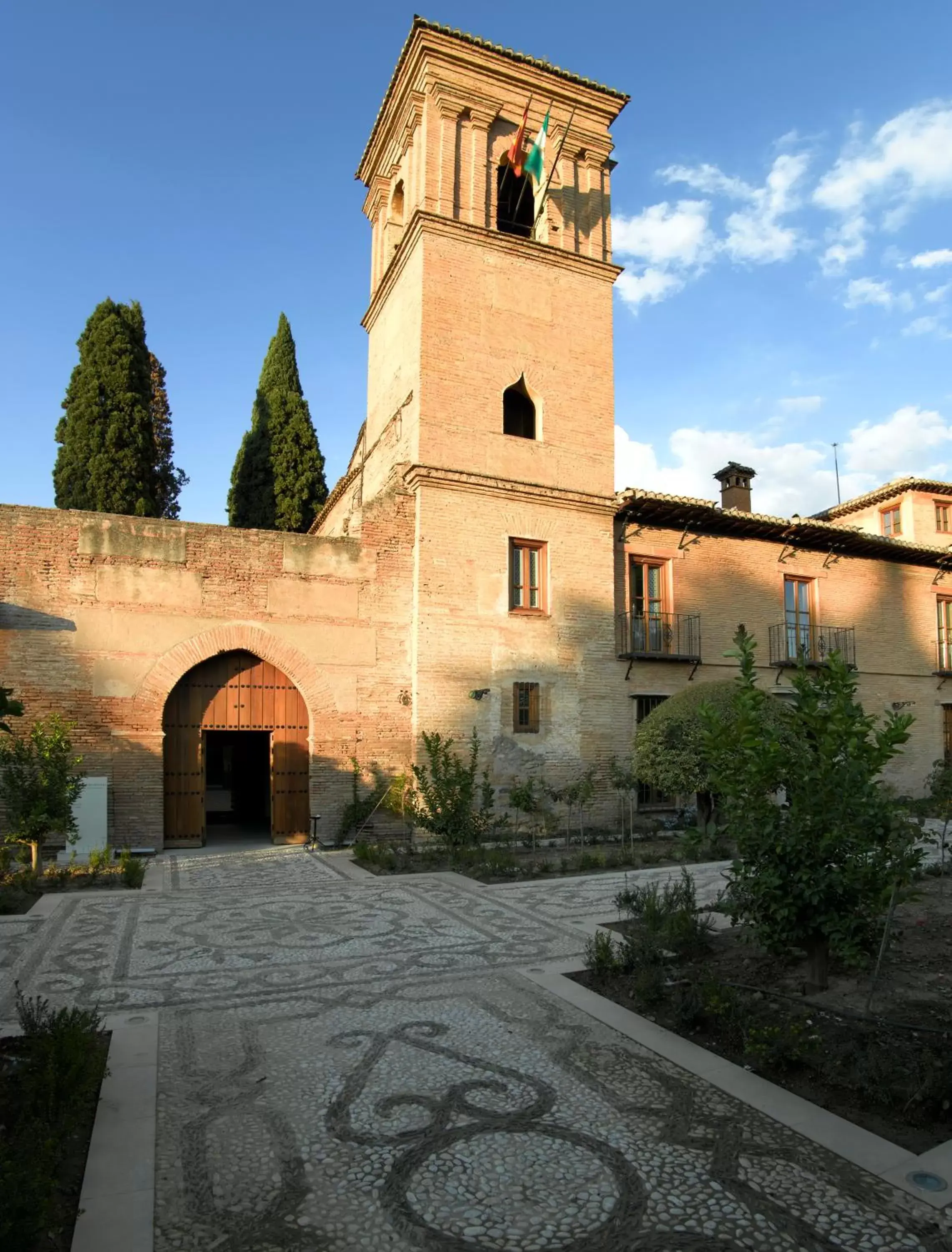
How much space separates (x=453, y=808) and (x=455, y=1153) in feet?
29.2

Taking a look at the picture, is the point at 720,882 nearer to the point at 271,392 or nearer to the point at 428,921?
the point at 428,921

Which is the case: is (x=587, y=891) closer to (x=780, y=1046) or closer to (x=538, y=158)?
(x=780, y=1046)

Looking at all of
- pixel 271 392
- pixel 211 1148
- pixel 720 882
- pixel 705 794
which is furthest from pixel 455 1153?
pixel 271 392

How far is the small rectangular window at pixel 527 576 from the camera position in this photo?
15.0 meters

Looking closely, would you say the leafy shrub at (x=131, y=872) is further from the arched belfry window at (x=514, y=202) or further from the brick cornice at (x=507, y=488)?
the arched belfry window at (x=514, y=202)

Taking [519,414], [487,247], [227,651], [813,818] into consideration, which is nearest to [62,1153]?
[813,818]

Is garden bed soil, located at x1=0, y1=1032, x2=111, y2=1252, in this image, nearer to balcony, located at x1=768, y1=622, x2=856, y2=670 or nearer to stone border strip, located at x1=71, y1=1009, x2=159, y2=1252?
stone border strip, located at x1=71, y1=1009, x2=159, y2=1252

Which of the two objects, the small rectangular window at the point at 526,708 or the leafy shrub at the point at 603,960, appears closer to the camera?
the leafy shrub at the point at 603,960

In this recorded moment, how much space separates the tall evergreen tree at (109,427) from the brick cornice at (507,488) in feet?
33.4

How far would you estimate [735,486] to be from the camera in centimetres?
2209

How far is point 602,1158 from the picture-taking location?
11.5 ft

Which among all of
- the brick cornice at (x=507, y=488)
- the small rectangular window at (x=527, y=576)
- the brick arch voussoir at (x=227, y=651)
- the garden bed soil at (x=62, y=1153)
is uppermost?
the brick cornice at (x=507, y=488)

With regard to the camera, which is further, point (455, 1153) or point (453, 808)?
point (453, 808)

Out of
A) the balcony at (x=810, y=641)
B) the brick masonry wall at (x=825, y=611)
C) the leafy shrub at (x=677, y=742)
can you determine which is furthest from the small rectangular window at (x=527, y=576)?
the balcony at (x=810, y=641)
